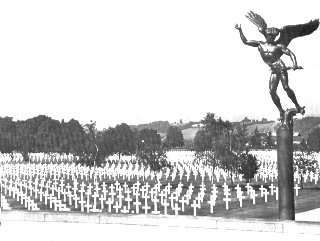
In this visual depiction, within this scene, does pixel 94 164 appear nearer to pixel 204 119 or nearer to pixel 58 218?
pixel 204 119

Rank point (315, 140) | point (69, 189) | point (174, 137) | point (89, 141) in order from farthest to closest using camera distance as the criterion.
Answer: point (174, 137) → point (315, 140) → point (89, 141) → point (69, 189)

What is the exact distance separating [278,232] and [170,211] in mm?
12983

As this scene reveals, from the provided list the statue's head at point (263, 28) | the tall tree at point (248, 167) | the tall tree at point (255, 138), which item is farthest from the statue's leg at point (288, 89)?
the tall tree at point (255, 138)

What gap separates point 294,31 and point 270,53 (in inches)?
26.2

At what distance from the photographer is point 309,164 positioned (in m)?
37.1

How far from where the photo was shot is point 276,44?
41.7ft

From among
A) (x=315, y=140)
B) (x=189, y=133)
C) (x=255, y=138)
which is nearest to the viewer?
(x=255, y=138)

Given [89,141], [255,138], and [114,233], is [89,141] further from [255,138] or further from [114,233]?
[114,233]

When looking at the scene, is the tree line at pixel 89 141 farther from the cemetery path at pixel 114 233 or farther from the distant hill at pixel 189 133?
the cemetery path at pixel 114 233

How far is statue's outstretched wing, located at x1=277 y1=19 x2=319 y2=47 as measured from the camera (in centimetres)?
1267

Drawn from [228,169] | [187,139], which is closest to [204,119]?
[228,169]

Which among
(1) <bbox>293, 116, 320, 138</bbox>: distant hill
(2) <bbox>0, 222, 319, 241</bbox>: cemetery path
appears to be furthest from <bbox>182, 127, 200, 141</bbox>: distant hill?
(2) <bbox>0, 222, 319, 241</bbox>: cemetery path

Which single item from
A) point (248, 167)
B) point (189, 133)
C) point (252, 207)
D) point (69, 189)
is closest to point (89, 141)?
point (248, 167)

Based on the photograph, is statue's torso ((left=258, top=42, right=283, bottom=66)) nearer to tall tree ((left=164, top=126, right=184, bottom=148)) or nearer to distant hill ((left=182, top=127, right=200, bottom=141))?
tall tree ((left=164, top=126, right=184, bottom=148))
